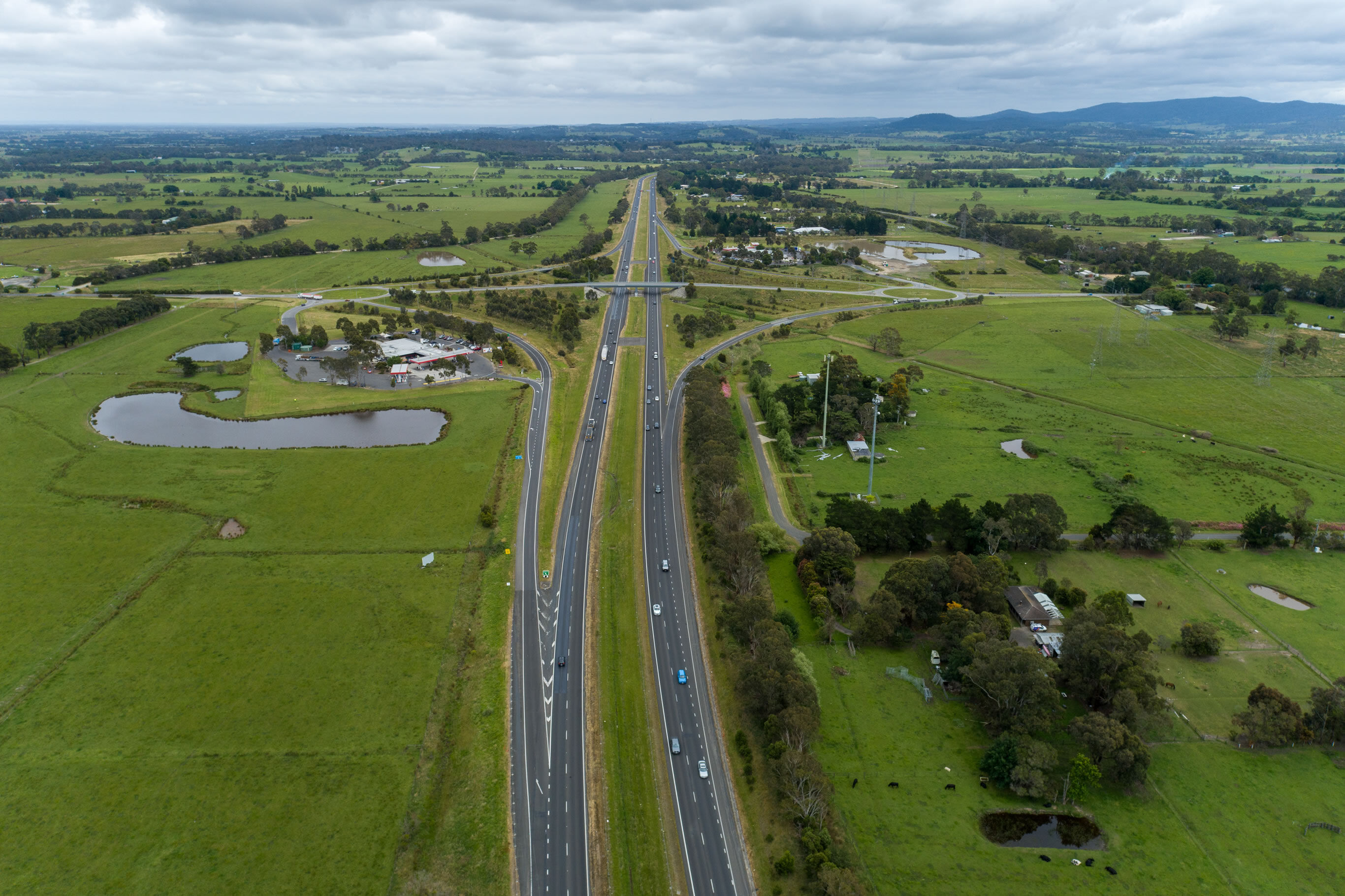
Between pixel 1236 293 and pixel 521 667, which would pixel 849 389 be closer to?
pixel 521 667

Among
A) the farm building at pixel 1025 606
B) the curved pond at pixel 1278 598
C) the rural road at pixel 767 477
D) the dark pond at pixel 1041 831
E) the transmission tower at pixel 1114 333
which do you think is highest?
the transmission tower at pixel 1114 333

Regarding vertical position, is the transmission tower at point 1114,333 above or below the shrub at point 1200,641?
above

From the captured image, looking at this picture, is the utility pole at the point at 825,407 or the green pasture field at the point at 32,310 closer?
the utility pole at the point at 825,407

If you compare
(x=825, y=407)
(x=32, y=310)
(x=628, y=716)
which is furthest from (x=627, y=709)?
(x=32, y=310)

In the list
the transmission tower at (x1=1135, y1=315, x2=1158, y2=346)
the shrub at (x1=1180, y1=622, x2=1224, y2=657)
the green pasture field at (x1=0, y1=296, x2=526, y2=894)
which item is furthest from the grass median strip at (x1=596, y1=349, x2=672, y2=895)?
the transmission tower at (x1=1135, y1=315, x2=1158, y2=346)

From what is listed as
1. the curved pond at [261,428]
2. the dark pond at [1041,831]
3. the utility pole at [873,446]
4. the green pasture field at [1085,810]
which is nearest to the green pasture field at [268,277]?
the curved pond at [261,428]

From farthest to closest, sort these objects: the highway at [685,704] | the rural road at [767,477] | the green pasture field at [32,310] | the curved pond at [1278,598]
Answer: the green pasture field at [32,310], the rural road at [767,477], the curved pond at [1278,598], the highway at [685,704]

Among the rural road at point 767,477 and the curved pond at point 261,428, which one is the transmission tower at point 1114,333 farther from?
the curved pond at point 261,428

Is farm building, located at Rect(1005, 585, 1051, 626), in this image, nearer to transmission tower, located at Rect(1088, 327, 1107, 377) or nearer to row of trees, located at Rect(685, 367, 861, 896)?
row of trees, located at Rect(685, 367, 861, 896)

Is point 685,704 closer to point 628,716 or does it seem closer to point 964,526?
point 628,716
